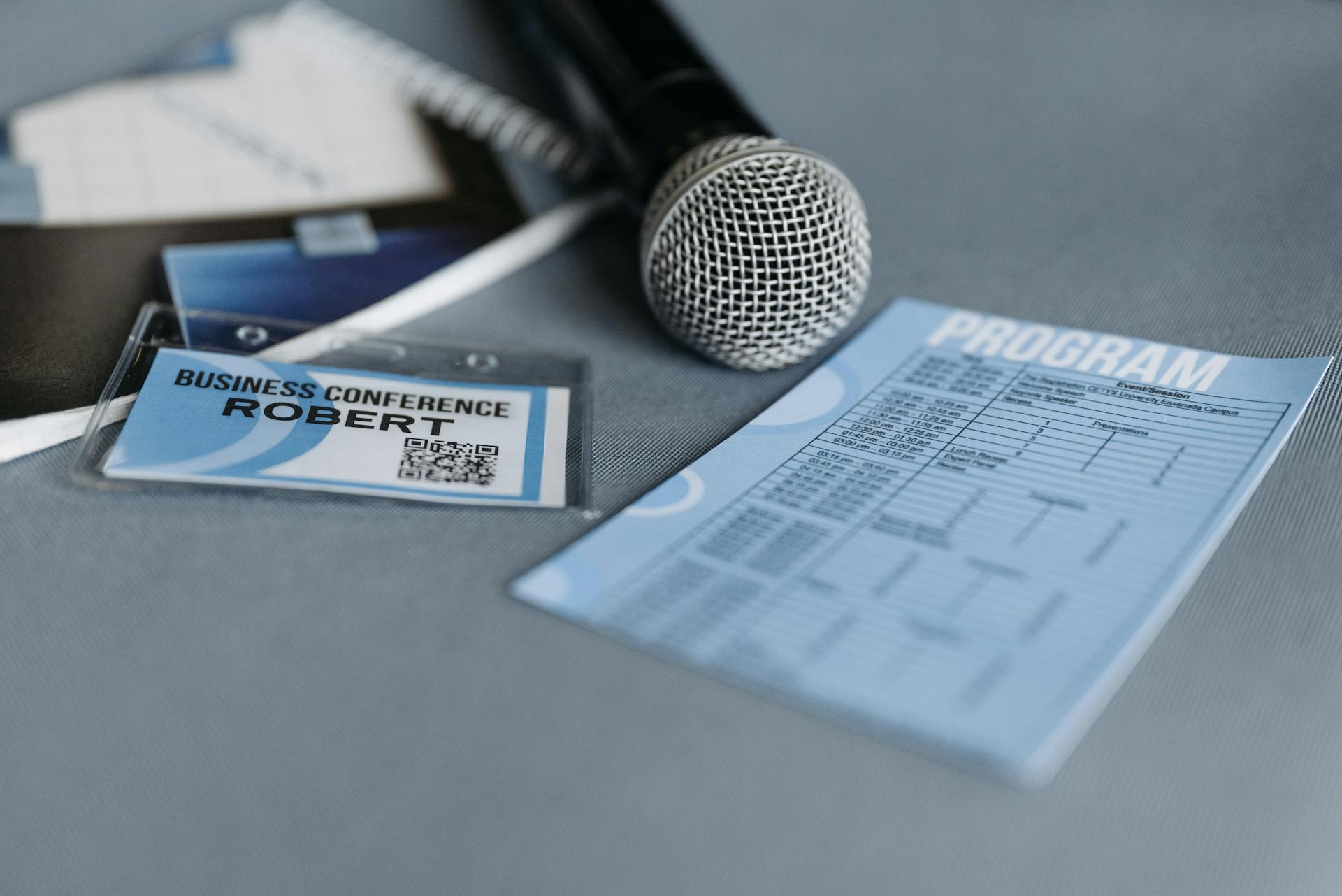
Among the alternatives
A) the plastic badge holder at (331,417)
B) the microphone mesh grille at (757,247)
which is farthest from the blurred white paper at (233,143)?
the microphone mesh grille at (757,247)

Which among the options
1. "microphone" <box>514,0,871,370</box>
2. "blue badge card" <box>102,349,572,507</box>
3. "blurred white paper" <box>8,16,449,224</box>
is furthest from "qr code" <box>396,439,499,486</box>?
"blurred white paper" <box>8,16,449,224</box>

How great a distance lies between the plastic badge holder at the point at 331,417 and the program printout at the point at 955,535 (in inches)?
3.5

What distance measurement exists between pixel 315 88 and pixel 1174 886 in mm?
912

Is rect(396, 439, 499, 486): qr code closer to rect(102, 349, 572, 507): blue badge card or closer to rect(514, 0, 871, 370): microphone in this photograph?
rect(102, 349, 572, 507): blue badge card

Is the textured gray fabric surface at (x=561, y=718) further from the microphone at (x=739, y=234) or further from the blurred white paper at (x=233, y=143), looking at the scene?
the blurred white paper at (x=233, y=143)

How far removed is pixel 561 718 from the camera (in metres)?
0.50

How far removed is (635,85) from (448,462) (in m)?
0.38

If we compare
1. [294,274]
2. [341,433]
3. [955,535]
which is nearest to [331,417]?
[341,433]

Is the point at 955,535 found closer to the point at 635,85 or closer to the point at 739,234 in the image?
Answer: the point at 739,234

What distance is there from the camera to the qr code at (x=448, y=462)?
63 centimetres

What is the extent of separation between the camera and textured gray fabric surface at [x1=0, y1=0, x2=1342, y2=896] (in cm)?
45

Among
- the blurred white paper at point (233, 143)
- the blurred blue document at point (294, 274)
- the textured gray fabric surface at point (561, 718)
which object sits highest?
the blurred white paper at point (233, 143)

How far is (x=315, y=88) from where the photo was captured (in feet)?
3.29

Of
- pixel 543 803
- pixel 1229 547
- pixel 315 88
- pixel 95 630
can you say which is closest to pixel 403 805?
pixel 543 803
